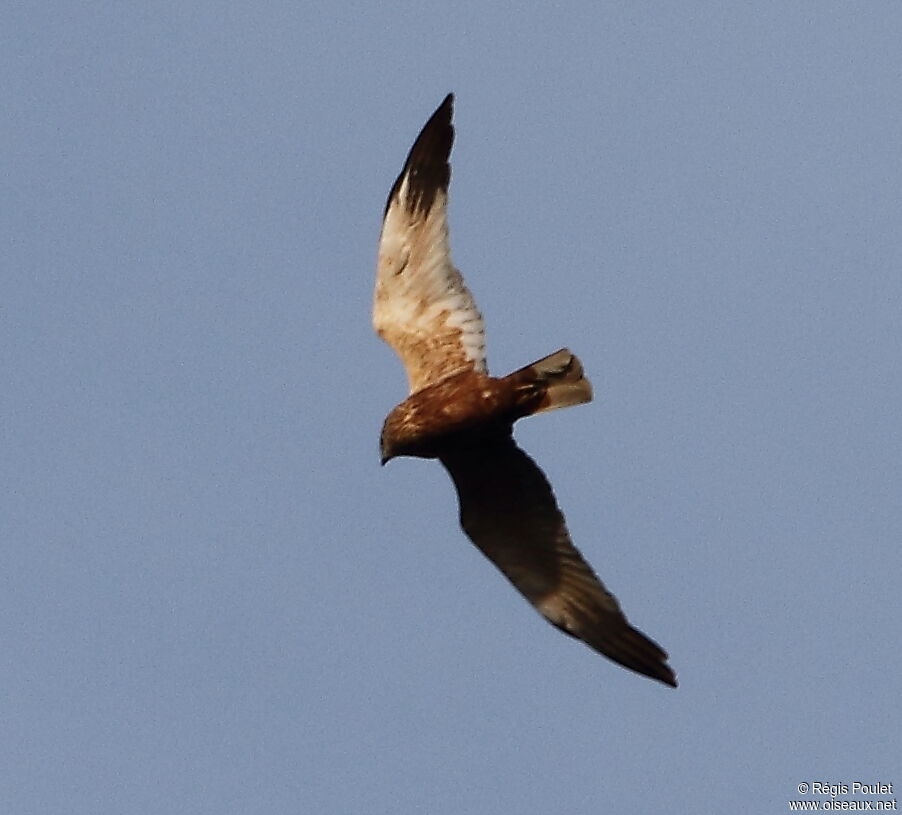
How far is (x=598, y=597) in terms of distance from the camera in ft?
43.4

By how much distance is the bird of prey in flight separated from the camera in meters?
13.3

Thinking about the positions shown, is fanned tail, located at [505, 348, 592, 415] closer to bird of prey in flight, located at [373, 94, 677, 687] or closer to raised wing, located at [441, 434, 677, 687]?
bird of prey in flight, located at [373, 94, 677, 687]

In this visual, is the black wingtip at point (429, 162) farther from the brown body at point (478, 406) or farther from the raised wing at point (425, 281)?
the brown body at point (478, 406)

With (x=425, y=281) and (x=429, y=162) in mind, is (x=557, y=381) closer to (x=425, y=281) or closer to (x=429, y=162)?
(x=425, y=281)

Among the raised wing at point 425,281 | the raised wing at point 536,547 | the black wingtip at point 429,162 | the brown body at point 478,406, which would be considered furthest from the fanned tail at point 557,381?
the black wingtip at point 429,162

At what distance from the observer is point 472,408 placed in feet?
45.6

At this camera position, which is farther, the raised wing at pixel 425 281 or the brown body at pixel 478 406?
the raised wing at pixel 425 281

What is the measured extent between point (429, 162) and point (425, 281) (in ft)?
3.67

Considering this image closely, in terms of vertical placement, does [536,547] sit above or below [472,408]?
below

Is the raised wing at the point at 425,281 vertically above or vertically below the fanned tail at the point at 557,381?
above

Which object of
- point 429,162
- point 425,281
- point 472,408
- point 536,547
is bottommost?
point 536,547

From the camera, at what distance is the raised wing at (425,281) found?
14828 millimetres

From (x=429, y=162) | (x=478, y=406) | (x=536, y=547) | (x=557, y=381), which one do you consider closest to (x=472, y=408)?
(x=478, y=406)

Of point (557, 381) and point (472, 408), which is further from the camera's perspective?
point (472, 408)
